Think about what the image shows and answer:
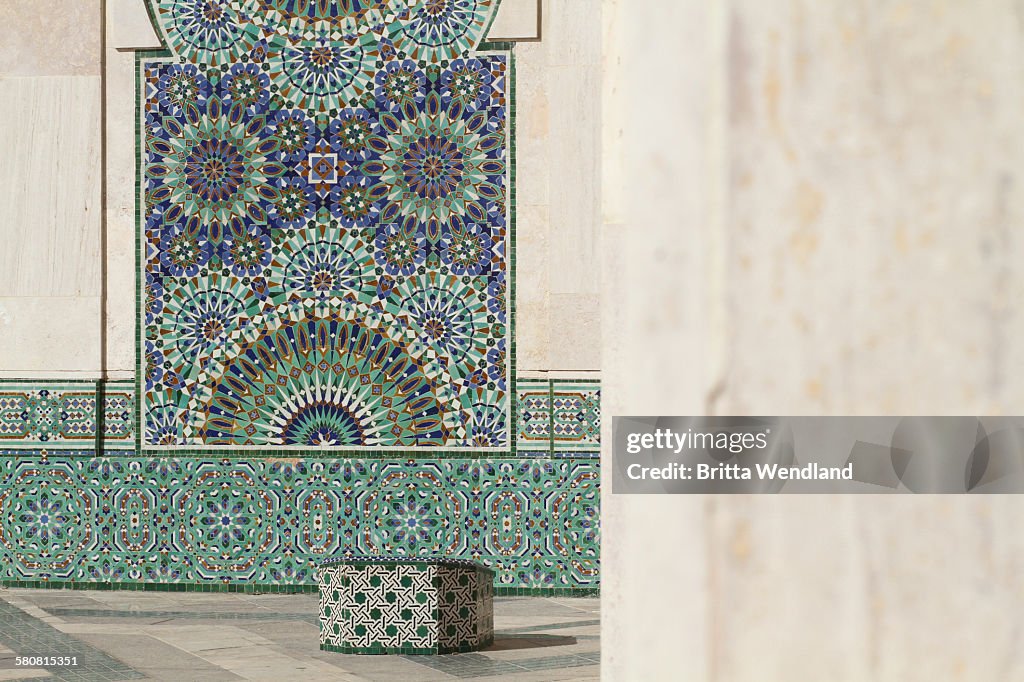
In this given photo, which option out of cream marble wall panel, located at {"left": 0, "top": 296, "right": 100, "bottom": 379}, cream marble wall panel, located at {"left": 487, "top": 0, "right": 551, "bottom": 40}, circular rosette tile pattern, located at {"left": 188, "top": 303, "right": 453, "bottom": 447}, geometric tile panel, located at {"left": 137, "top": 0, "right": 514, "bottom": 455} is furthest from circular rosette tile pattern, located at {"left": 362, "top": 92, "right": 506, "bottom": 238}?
cream marble wall panel, located at {"left": 0, "top": 296, "right": 100, "bottom": 379}

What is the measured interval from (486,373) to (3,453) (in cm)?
166

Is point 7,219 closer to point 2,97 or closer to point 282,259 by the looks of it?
point 2,97

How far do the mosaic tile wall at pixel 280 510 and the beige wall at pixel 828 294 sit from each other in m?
3.62

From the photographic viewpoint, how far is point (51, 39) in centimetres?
A: 434

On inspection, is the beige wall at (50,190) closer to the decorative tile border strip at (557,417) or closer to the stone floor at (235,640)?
the stone floor at (235,640)

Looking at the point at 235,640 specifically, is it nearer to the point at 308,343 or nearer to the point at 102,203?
the point at 308,343

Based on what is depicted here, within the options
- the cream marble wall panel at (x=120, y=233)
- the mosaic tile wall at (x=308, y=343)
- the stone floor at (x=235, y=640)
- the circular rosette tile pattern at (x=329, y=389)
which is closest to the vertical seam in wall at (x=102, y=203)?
the cream marble wall panel at (x=120, y=233)

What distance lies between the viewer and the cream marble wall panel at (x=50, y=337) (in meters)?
4.30

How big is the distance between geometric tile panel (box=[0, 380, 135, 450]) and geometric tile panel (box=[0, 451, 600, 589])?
0.18 feet

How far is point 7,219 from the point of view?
4352 mm

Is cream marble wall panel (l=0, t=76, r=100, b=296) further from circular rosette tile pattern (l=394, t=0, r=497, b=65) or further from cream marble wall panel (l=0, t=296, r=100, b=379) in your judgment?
circular rosette tile pattern (l=394, t=0, r=497, b=65)

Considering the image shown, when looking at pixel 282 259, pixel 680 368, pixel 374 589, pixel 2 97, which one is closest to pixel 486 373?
pixel 282 259

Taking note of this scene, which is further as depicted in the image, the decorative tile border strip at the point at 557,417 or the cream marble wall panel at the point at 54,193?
the cream marble wall panel at the point at 54,193

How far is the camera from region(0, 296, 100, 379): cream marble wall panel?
430cm
